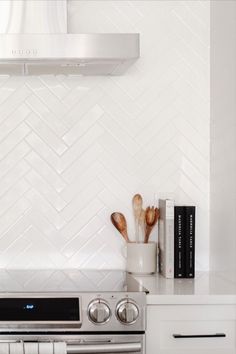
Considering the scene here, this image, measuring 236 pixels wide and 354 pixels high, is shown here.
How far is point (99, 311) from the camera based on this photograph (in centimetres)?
225

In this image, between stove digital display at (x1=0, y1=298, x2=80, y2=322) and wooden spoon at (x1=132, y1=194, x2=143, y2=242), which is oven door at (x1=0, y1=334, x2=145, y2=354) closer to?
stove digital display at (x1=0, y1=298, x2=80, y2=322)

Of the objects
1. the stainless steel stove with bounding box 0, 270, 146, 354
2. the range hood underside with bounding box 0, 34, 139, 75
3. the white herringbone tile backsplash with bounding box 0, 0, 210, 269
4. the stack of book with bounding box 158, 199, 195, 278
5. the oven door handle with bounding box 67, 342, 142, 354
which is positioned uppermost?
the range hood underside with bounding box 0, 34, 139, 75

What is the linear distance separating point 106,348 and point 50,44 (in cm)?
110

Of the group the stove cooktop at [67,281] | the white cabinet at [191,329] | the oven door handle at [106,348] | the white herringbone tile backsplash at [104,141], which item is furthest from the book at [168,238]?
the oven door handle at [106,348]

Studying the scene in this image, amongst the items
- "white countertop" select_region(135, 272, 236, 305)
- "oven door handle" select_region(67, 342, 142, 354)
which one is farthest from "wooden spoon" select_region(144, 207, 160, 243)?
"oven door handle" select_region(67, 342, 142, 354)

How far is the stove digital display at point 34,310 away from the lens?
7.34 ft

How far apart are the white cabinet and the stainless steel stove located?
0.06 meters

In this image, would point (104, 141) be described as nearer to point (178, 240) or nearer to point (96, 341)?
point (178, 240)

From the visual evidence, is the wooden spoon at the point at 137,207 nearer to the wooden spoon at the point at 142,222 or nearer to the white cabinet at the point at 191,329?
the wooden spoon at the point at 142,222

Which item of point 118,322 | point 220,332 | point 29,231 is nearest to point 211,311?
point 220,332

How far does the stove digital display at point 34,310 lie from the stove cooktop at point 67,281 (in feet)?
0.19

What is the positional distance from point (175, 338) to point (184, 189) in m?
0.86

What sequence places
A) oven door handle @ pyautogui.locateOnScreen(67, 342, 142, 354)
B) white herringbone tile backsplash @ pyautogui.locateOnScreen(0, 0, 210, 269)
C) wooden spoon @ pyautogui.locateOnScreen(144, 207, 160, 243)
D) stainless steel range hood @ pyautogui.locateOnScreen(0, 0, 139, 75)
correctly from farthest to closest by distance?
white herringbone tile backsplash @ pyautogui.locateOnScreen(0, 0, 210, 269), wooden spoon @ pyautogui.locateOnScreen(144, 207, 160, 243), stainless steel range hood @ pyautogui.locateOnScreen(0, 0, 139, 75), oven door handle @ pyautogui.locateOnScreen(67, 342, 142, 354)

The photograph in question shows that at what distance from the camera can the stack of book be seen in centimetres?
273
